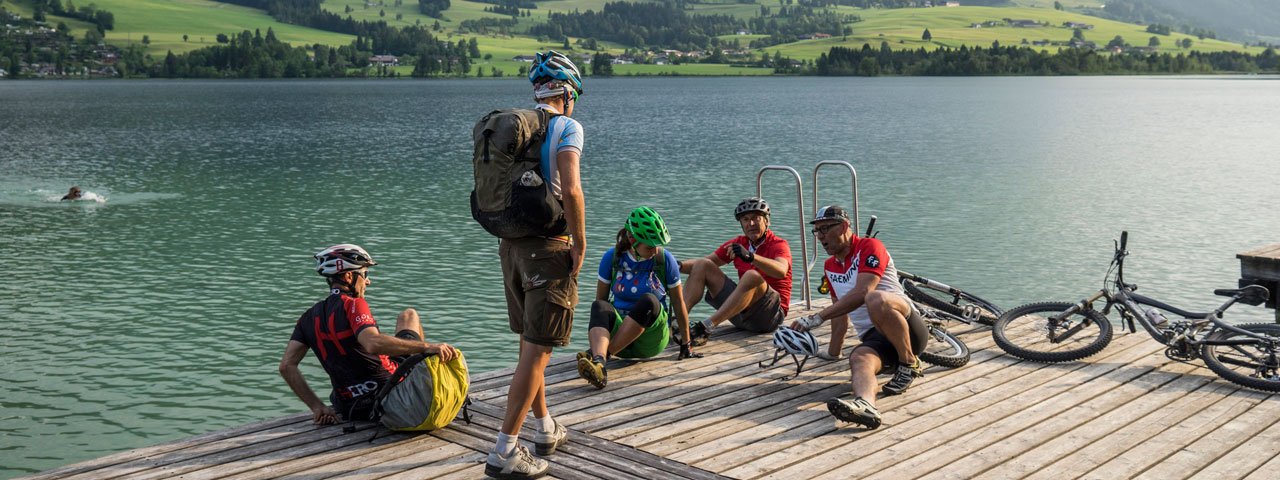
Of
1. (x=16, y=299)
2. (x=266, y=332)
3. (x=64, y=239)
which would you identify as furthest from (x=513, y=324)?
(x=64, y=239)

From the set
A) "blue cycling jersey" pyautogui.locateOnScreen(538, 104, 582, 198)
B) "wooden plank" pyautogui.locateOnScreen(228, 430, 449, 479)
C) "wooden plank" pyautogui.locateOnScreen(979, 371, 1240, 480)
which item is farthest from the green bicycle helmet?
"wooden plank" pyautogui.locateOnScreen(979, 371, 1240, 480)

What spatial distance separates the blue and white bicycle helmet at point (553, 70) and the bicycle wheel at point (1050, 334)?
18.0 feet

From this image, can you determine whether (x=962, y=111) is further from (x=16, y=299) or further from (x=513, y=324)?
(x=513, y=324)

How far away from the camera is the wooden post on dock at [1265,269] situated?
14.2 metres

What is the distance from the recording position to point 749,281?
11141mm

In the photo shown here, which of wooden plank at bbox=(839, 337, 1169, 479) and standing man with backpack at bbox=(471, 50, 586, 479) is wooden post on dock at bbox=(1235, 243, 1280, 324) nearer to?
wooden plank at bbox=(839, 337, 1169, 479)

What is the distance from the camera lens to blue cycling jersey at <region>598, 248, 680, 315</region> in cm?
1018

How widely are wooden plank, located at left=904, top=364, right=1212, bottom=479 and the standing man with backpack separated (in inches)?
104

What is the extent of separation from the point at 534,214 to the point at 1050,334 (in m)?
6.22

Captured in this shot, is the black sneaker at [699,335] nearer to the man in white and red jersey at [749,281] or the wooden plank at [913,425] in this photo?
the man in white and red jersey at [749,281]

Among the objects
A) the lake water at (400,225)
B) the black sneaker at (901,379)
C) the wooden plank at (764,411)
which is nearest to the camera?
the wooden plank at (764,411)

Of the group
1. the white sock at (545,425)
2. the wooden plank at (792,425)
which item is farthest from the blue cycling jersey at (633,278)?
the white sock at (545,425)

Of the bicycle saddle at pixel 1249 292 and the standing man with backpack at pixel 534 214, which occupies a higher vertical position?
the standing man with backpack at pixel 534 214

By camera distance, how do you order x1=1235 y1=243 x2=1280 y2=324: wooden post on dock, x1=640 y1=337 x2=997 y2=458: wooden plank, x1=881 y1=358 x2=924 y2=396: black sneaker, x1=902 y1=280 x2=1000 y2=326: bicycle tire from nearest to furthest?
Answer: x1=640 y1=337 x2=997 y2=458: wooden plank
x1=881 y1=358 x2=924 y2=396: black sneaker
x1=902 y1=280 x2=1000 y2=326: bicycle tire
x1=1235 y1=243 x2=1280 y2=324: wooden post on dock
